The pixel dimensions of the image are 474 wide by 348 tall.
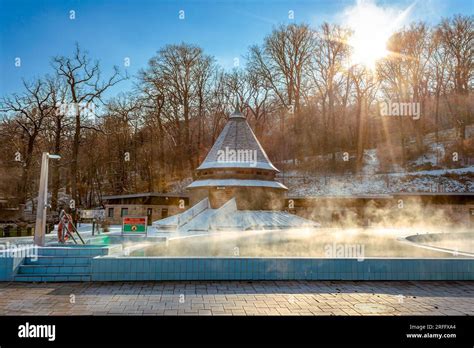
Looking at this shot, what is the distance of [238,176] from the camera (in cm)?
2459

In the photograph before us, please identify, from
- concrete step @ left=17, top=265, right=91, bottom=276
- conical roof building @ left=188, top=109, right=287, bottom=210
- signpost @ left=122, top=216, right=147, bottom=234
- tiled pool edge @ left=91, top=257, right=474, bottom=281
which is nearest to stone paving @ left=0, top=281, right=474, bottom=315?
tiled pool edge @ left=91, top=257, right=474, bottom=281

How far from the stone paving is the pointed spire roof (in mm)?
17197

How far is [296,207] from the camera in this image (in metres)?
26.5

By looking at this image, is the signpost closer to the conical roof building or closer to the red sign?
the red sign

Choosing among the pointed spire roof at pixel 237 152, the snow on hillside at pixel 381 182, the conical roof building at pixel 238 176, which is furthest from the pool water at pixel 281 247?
the snow on hillside at pixel 381 182

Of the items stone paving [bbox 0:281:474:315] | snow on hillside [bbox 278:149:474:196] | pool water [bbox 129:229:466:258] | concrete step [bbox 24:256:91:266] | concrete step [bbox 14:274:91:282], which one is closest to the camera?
stone paving [bbox 0:281:474:315]

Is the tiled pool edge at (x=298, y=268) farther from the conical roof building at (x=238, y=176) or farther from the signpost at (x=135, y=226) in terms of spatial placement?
the conical roof building at (x=238, y=176)

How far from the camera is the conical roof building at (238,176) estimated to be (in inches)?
933

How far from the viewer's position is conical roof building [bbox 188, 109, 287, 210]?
23688 millimetres

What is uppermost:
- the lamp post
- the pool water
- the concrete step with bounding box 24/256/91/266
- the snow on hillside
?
the snow on hillside

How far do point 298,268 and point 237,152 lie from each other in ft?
58.7

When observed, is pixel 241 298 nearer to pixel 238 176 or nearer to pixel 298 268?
pixel 298 268
